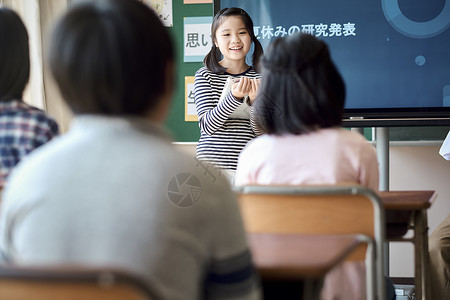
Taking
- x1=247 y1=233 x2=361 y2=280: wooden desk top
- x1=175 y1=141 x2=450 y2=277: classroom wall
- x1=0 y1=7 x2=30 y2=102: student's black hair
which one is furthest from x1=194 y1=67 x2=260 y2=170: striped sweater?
x1=247 y1=233 x2=361 y2=280: wooden desk top

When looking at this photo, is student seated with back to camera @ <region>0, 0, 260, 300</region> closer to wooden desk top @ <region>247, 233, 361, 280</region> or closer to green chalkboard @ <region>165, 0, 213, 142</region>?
wooden desk top @ <region>247, 233, 361, 280</region>

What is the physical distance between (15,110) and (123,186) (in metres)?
1.10

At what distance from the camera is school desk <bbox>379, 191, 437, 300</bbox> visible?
2109mm

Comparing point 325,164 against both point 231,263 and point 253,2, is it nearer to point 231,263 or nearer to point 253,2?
point 231,263

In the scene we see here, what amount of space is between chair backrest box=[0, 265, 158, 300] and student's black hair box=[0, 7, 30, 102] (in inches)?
47.7

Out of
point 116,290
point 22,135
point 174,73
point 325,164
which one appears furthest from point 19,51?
point 116,290

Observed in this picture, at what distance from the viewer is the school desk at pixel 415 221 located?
83.0 inches

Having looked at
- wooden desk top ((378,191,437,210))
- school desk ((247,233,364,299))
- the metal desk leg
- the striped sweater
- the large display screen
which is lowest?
the metal desk leg

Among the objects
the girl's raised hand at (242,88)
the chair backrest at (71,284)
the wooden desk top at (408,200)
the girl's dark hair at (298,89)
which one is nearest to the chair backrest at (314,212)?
the girl's dark hair at (298,89)

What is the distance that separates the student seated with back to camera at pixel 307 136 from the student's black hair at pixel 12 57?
27.0 inches

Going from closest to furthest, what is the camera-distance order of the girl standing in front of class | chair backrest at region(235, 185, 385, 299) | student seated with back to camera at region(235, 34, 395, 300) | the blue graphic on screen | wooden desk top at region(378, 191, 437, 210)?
chair backrest at region(235, 185, 385, 299)
student seated with back to camera at region(235, 34, 395, 300)
wooden desk top at region(378, 191, 437, 210)
the girl standing in front of class
the blue graphic on screen

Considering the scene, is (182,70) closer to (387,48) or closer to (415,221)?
(387,48)

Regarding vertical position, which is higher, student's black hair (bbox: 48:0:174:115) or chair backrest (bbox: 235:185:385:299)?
student's black hair (bbox: 48:0:174:115)

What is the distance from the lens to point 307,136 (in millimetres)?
1785
